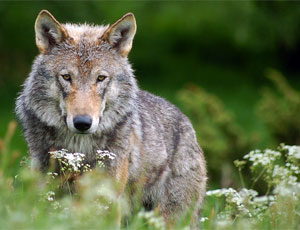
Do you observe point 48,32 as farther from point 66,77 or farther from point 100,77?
point 100,77

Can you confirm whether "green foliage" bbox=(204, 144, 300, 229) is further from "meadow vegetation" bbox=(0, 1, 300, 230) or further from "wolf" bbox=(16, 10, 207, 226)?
"wolf" bbox=(16, 10, 207, 226)

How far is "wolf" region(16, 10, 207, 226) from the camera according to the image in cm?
591

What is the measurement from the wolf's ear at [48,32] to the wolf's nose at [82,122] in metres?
1.00

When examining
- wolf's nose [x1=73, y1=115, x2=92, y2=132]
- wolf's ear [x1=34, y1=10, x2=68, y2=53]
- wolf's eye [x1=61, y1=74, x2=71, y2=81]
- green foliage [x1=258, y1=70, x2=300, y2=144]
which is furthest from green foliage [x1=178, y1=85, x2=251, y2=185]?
wolf's nose [x1=73, y1=115, x2=92, y2=132]

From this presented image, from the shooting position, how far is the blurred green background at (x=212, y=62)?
1184 centimetres

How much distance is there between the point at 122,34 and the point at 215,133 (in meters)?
6.00

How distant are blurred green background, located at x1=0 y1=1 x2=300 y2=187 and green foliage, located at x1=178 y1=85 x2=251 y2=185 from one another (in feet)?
0.06

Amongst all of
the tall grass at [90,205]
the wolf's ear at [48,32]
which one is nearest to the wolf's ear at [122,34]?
the wolf's ear at [48,32]

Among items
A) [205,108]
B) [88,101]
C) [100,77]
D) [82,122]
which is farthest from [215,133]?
[82,122]

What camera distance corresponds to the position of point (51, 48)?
20.6ft

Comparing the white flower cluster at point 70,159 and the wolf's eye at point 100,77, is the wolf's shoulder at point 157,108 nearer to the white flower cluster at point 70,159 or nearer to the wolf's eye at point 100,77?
the wolf's eye at point 100,77

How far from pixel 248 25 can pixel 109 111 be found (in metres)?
13.2

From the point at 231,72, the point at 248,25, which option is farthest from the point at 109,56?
the point at 231,72

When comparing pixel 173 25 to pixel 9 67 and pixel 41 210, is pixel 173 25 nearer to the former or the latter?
pixel 9 67
